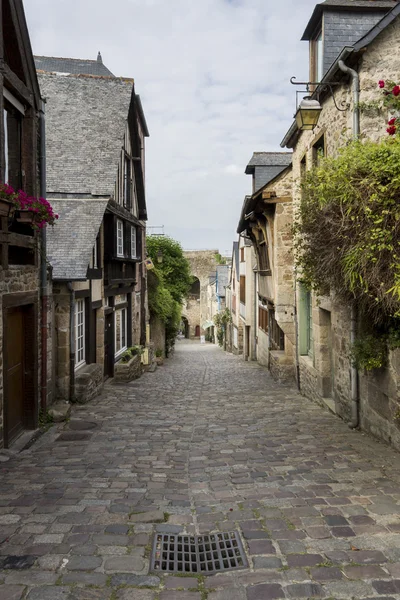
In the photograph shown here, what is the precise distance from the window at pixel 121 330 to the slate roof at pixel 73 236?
464 centimetres

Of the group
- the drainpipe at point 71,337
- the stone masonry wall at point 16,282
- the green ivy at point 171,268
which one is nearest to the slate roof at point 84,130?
the drainpipe at point 71,337

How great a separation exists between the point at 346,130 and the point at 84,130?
27.4 feet

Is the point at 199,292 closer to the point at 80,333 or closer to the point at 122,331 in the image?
the point at 122,331

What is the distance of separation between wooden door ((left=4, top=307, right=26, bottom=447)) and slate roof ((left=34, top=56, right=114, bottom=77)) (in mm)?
12624

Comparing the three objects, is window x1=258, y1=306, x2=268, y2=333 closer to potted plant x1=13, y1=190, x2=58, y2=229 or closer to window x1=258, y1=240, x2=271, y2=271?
window x1=258, y1=240, x2=271, y2=271

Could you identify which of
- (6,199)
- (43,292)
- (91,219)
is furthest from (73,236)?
(6,199)

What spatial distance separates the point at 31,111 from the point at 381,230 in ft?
18.0

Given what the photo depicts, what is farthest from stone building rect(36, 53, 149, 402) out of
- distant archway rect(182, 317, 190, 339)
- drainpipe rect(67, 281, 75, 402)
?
distant archway rect(182, 317, 190, 339)

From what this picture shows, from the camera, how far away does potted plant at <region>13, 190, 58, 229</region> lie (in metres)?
6.13

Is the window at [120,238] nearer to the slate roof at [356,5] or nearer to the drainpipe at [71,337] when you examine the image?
the drainpipe at [71,337]

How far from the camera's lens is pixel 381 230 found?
16.1ft

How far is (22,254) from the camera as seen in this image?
7320mm

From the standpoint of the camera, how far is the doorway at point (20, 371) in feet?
22.2

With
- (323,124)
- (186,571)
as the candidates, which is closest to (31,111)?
(323,124)
